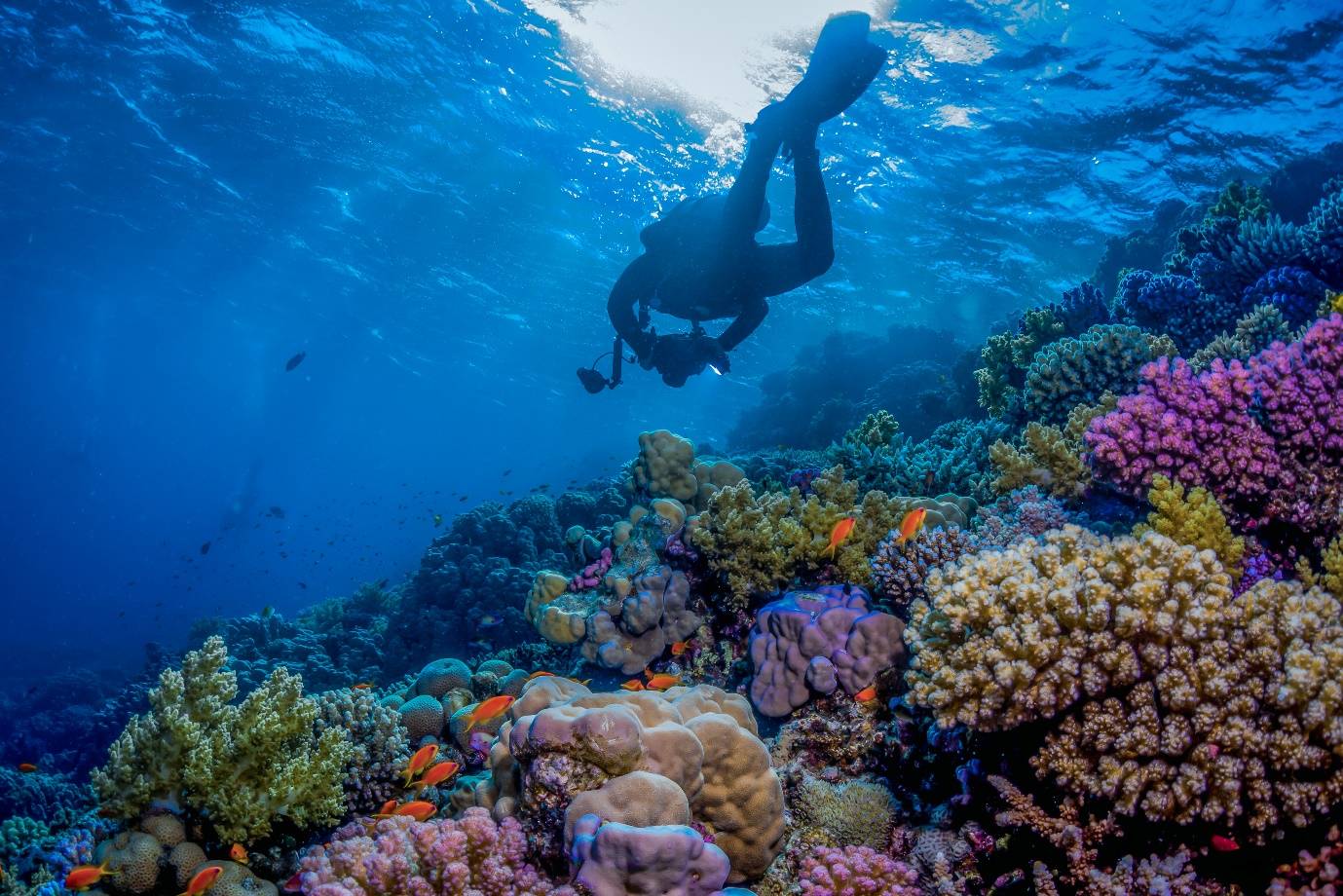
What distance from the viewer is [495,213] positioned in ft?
80.8

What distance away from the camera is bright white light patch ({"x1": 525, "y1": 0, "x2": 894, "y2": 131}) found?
13.1 metres

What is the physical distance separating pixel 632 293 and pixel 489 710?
8.15m

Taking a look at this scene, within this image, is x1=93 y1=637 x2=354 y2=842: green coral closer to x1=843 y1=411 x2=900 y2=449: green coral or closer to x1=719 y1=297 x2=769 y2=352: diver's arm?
x1=843 y1=411 x2=900 y2=449: green coral

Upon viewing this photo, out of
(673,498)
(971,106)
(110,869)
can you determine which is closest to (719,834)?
(110,869)

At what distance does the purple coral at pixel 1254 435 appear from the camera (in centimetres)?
377

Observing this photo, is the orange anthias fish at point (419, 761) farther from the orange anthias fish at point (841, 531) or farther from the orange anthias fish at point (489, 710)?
the orange anthias fish at point (841, 531)

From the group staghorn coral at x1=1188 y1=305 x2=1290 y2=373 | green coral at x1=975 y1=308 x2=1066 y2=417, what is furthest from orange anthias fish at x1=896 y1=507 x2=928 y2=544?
green coral at x1=975 y1=308 x2=1066 y2=417

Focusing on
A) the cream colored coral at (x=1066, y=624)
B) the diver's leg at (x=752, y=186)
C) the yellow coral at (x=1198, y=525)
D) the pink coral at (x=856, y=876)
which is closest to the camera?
the cream colored coral at (x=1066, y=624)

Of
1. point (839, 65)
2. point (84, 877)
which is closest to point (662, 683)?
point (84, 877)

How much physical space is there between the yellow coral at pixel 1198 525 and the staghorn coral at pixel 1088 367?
386 cm

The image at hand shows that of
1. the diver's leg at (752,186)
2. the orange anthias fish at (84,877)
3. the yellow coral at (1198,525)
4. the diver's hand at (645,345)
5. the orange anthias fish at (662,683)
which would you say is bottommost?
the orange anthias fish at (84,877)

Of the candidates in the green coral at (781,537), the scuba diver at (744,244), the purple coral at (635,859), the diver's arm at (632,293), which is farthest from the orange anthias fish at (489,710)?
the diver's arm at (632,293)

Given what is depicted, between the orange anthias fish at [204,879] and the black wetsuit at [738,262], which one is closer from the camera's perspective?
the orange anthias fish at [204,879]

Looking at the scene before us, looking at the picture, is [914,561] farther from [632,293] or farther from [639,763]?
[632,293]
